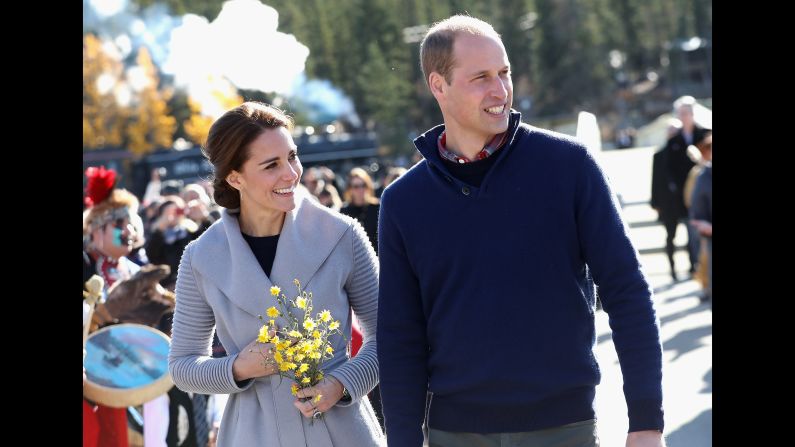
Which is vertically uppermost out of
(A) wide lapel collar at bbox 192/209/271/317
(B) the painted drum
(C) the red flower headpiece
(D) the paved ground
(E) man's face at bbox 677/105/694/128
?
(A) wide lapel collar at bbox 192/209/271/317

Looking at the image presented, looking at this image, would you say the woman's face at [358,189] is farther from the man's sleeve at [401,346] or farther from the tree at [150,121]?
the tree at [150,121]

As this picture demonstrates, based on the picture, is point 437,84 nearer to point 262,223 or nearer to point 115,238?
point 262,223

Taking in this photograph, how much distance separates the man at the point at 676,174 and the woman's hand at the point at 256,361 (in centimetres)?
1134

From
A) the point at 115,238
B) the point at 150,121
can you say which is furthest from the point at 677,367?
the point at 150,121

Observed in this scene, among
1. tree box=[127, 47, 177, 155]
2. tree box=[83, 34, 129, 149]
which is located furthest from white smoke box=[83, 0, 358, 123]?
tree box=[127, 47, 177, 155]

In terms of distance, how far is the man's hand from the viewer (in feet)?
11.2

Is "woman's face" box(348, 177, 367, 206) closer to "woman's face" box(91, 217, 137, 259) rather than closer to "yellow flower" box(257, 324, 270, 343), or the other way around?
"woman's face" box(91, 217, 137, 259)

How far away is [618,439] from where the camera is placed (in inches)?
319

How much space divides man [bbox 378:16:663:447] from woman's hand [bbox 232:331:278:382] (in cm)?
40

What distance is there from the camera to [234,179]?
423cm

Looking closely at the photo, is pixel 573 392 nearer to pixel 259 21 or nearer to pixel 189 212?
pixel 259 21

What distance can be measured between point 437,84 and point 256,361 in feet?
3.30
